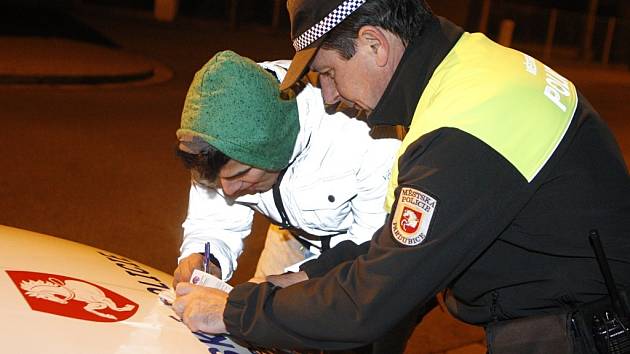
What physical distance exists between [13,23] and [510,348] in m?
18.1

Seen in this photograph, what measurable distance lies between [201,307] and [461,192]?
83 centimetres

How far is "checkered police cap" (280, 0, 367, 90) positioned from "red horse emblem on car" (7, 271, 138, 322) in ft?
2.35

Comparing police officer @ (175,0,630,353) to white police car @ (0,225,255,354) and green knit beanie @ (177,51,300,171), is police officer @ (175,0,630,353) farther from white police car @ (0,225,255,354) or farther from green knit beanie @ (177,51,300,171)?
green knit beanie @ (177,51,300,171)

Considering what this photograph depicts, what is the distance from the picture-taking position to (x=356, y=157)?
298 centimetres

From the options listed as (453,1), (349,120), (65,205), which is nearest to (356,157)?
(349,120)

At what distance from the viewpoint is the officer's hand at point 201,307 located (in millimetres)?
2463

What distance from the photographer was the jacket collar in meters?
2.20

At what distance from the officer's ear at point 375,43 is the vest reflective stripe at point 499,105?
12 centimetres

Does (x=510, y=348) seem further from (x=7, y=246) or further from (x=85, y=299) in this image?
(x=7, y=246)

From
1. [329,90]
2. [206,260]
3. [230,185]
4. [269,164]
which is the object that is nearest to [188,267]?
[206,260]

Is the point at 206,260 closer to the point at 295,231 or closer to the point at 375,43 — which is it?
the point at 295,231

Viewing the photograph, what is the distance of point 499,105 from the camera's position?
6.66ft

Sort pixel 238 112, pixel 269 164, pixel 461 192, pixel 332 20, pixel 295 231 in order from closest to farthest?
pixel 461 192
pixel 332 20
pixel 238 112
pixel 269 164
pixel 295 231

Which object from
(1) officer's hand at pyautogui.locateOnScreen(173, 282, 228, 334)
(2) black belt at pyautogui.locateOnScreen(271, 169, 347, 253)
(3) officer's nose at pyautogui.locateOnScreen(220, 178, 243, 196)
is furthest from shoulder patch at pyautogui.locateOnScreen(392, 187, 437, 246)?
(2) black belt at pyautogui.locateOnScreen(271, 169, 347, 253)
